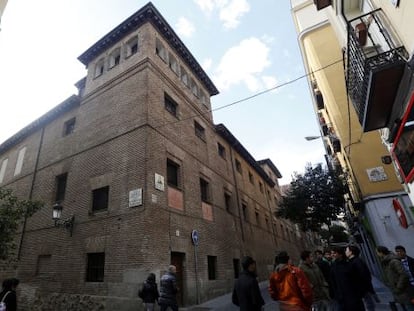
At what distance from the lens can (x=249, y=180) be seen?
70.5 feet

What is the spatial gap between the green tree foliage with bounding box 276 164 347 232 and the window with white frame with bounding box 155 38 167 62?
1175 cm

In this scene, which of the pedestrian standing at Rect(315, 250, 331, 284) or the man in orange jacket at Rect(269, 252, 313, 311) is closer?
the man in orange jacket at Rect(269, 252, 313, 311)

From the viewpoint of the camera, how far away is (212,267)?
11430 millimetres

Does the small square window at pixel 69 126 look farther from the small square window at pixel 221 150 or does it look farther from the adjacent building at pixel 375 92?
the adjacent building at pixel 375 92

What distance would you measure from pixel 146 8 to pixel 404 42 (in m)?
11.5

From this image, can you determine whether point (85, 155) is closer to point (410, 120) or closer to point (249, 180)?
point (410, 120)

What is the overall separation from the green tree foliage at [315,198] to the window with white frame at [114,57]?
1351 centimetres

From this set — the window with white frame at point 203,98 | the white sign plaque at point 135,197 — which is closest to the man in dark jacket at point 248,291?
the white sign plaque at point 135,197

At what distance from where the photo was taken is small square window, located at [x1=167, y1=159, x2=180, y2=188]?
10750 millimetres

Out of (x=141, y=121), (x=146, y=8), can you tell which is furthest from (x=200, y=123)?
(x=146, y=8)

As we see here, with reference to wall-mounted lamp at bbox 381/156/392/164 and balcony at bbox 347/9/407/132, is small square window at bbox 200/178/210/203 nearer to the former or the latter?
balcony at bbox 347/9/407/132

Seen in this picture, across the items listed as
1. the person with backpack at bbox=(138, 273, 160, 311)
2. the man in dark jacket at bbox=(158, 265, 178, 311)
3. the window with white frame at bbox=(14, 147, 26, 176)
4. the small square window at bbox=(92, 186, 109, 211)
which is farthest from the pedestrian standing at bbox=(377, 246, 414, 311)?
the window with white frame at bbox=(14, 147, 26, 176)

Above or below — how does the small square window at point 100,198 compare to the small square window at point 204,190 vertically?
below

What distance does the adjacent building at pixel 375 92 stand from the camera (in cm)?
554
